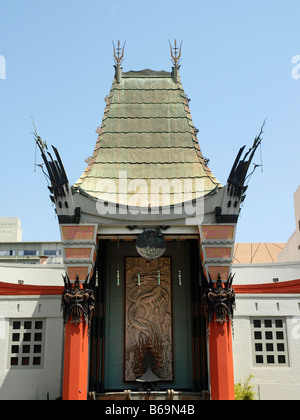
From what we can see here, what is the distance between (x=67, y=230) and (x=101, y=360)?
670cm

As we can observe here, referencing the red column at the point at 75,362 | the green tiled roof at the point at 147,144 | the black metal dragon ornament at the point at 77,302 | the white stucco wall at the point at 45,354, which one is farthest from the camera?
the green tiled roof at the point at 147,144

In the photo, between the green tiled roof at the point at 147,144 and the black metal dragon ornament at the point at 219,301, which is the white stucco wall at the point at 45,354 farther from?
the black metal dragon ornament at the point at 219,301

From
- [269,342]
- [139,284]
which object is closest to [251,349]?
[269,342]

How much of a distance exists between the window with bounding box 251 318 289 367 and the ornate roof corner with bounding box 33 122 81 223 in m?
10.3

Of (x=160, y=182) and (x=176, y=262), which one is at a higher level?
(x=160, y=182)

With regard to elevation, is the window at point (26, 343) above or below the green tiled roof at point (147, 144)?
below

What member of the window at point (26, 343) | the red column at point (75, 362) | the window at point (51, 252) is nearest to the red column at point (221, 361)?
the red column at point (75, 362)

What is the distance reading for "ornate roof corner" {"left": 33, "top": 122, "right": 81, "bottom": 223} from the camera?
27328 millimetres

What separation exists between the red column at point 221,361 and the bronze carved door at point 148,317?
3.45 metres

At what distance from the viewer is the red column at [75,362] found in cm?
2544

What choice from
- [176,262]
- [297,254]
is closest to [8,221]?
[297,254]

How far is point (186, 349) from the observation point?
2914cm

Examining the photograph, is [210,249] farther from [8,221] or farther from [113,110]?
[8,221]

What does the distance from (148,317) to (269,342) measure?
6083mm
